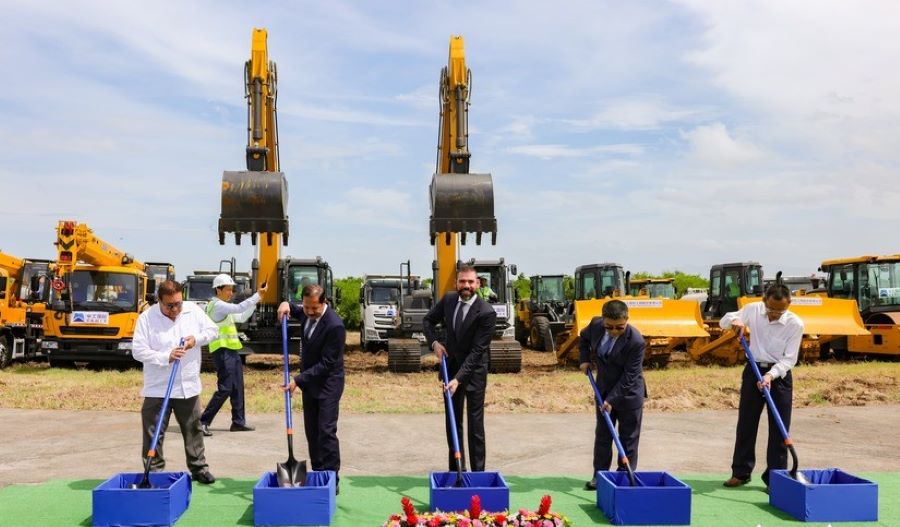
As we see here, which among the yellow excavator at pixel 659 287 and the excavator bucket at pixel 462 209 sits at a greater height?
the excavator bucket at pixel 462 209

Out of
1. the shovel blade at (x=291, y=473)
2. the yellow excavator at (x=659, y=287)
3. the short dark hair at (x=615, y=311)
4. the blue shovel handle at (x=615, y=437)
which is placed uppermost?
the yellow excavator at (x=659, y=287)

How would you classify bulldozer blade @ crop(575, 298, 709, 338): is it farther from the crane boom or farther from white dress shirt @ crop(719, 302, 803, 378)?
white dress shirt @ crop(719, 302, 803, 378)

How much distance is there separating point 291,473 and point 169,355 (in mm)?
1290

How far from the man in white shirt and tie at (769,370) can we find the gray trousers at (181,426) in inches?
160

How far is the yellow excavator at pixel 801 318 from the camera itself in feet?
54.9

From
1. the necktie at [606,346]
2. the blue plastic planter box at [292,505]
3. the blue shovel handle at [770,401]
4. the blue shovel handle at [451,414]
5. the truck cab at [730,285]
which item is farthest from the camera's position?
the truck cab at [730,285]

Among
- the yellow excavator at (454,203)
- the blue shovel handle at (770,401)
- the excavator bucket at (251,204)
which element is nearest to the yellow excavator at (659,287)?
the yellow excavator at (454,203)

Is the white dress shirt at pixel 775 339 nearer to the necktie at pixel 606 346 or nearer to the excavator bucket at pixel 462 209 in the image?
the necktie at pixel 606 346

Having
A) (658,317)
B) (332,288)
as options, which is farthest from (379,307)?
(658,317)

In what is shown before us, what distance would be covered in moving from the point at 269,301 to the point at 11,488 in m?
10.8

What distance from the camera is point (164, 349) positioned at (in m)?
6.58

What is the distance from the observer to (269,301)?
17.5 metres

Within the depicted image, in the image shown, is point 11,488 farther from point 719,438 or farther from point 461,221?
point 461,221

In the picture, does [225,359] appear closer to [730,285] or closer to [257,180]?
[257,180]
